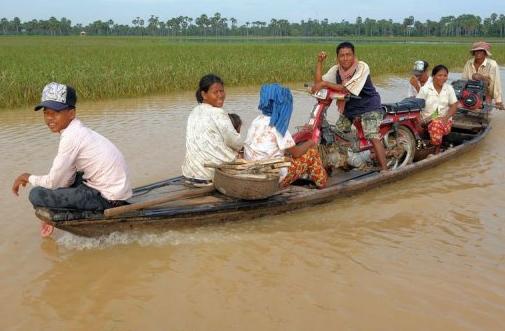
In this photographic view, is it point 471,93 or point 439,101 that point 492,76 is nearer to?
point 471,93

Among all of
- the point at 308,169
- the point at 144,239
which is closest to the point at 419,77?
the point at 308,169

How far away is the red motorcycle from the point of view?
5.05 metres

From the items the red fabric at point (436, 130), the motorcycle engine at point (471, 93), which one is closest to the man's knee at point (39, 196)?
the red fabric at point (436, 130)

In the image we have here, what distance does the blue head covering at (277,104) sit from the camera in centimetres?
409

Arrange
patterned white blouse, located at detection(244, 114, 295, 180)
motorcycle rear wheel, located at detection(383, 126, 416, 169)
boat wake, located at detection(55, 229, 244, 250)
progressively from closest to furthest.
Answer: boat wake, located at detection(55, 229, 244, 250) < patterned white blouse, located at detection(244, 114, 295, 180) < motorcycle rear wheel, located at detection(383, 126, 416, 169)

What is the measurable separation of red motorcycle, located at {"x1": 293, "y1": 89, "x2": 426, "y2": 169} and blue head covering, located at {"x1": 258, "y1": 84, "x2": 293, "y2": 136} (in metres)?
0.84

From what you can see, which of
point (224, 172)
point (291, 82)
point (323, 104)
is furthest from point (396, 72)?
point (224, 172)

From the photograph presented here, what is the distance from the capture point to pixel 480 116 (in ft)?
25.3

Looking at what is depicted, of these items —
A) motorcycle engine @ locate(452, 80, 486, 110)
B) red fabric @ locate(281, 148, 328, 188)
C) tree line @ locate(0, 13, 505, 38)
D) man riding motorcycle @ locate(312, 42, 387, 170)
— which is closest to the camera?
red fabric @ locate(281, 148, 328, 188)

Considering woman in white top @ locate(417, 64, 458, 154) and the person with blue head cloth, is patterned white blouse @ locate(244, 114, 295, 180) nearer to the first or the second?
the person with blue head cloth

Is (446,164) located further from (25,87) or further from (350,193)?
(25,87)

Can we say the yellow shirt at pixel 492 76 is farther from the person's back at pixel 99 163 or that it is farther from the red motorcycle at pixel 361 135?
the person's back at pixel 99 163

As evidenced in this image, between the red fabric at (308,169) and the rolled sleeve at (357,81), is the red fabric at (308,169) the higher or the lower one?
the lower one

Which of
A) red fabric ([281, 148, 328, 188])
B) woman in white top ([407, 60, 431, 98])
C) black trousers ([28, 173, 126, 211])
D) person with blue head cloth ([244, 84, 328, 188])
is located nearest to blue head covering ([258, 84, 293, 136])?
person with blue head cloth ([244, 84, 328, 188])
